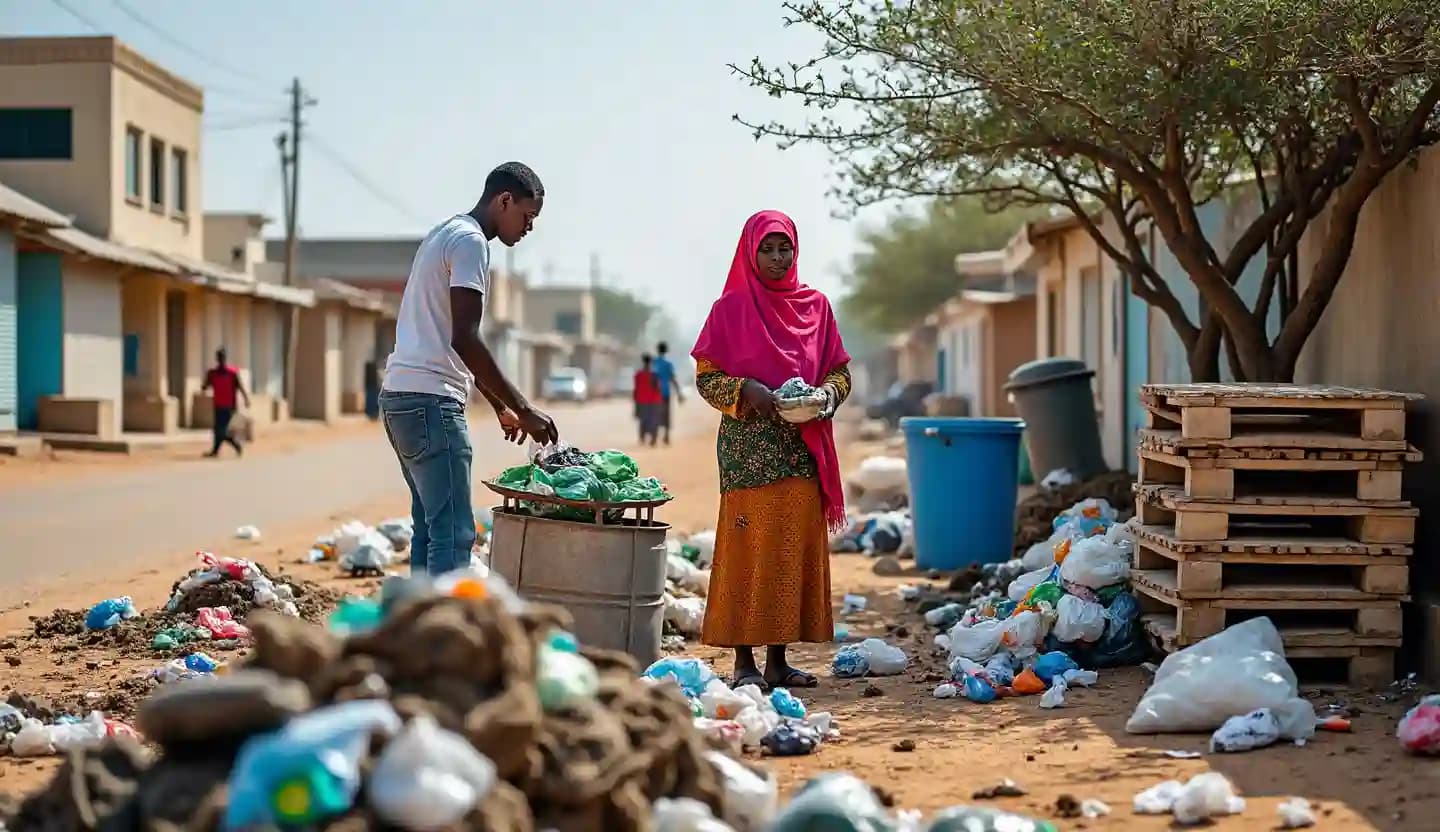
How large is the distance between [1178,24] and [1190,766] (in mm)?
4074

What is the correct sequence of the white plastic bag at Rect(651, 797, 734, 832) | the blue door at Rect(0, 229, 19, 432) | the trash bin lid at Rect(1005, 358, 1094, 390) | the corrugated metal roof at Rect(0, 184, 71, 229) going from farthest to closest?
the blue door at Rect(0, 229, 19, 432) → the corrugated metal roof at Rect(0, 184, 71, 229) → the trash bin lid at Rect(1005, 358, 1094, 390) → the white plastic bag at Rect(651, 797, 734, 832)

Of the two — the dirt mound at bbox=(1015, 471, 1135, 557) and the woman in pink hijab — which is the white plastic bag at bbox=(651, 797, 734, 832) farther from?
the dirt mound at bbox=(1015, 471, 1135, 557)

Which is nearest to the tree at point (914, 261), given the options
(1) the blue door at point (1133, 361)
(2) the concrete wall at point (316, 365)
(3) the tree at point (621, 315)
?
(2) the concrete wall at point (316, 365)

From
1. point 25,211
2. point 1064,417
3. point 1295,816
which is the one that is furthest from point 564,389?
point 1295,816

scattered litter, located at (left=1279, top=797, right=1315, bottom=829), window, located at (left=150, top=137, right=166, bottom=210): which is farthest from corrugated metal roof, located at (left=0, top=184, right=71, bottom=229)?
scattered litter, located at (left=1279, top=797, right=1315, bottom=829)

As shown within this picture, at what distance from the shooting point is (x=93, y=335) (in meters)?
25.3

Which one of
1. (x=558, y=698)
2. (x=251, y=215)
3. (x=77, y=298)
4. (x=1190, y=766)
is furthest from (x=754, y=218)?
(x=251, y=215)

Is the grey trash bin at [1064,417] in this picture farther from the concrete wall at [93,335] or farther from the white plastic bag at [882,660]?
the concrete wall at [93,335]

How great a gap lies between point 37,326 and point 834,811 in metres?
22.9

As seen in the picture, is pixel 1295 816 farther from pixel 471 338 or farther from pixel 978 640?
pixel 471 338

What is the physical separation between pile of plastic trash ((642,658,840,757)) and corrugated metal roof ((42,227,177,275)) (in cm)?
1923

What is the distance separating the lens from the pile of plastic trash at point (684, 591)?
26.8 feet

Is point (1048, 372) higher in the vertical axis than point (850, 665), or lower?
higher

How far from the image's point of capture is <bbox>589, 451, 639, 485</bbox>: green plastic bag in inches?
255
